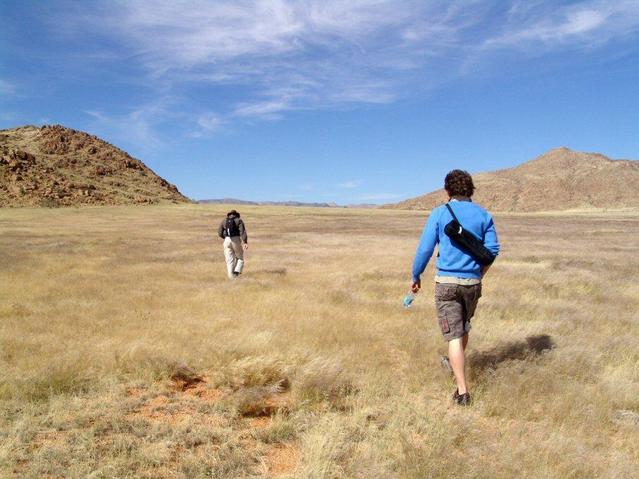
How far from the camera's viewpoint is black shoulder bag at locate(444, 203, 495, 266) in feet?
16.1

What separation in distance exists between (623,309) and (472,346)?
485cm

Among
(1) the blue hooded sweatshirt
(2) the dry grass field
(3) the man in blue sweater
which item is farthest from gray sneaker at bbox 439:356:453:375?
(1) the blue hooded sweatshirt

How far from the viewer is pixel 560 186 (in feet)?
461

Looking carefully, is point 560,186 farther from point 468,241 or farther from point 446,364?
point 468,241

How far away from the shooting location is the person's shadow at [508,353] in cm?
608

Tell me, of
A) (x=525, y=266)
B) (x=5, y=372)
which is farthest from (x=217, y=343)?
(x=525, y=266)

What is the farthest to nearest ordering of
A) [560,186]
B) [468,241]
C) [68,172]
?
1. [560,186]
2. [68,172]
3. [468,241]

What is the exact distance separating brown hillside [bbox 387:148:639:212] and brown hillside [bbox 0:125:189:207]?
8996cm

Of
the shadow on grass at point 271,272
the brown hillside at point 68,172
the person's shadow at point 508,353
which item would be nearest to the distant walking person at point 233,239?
the shadow on grass at point 271,272

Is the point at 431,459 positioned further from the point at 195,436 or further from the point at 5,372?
the point at 5,372

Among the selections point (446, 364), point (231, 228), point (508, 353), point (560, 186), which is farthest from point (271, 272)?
point (560, 186)

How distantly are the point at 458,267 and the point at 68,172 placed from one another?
105m

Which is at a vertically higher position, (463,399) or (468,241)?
(468,241)

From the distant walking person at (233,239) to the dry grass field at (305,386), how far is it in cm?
238
